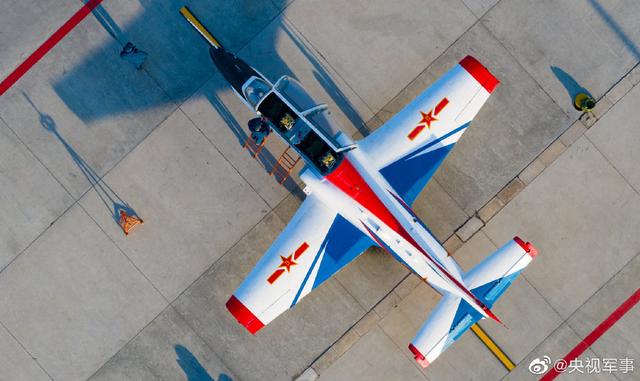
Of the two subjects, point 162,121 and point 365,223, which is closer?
point 365,223

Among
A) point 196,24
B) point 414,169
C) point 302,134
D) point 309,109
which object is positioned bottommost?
point 414,169

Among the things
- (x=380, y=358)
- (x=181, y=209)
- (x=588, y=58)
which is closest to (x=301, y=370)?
(x=380, y=358)

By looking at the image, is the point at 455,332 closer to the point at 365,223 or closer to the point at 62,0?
the point at 365,223

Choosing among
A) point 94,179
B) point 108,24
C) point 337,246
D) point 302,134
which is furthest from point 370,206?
point 108,24

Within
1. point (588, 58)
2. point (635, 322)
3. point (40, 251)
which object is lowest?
point (635, 322)

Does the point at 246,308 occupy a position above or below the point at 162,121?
below

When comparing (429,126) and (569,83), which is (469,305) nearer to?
(429,126)
